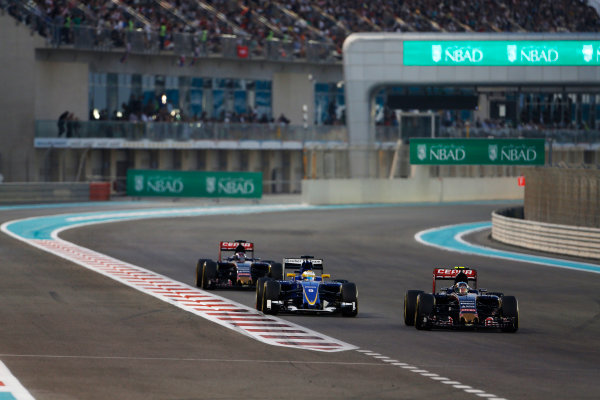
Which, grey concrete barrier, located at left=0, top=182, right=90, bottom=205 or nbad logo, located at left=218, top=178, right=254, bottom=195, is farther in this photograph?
nbad logo, located at left=218, top=178, right=254, bottom=195

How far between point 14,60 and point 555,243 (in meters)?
33.4

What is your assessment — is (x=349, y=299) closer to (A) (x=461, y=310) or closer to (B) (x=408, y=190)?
(A) (x=461, y=310)

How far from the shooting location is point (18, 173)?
186 feet

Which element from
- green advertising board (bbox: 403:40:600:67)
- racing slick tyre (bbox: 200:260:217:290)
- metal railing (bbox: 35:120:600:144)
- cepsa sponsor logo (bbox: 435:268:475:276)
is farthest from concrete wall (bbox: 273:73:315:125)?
cepsa sponsor logo (bbox: 435:268:475:276)

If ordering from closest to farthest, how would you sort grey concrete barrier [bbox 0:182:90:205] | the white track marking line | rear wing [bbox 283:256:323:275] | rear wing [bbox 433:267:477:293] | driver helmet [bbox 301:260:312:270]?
1. the white track marking line
2. rear wing [bbox 433:267:477:293]
3. driver helmet [bbox 301:260:312:270]
4. rear wing [bbox 283:256:323:275]
5. grey concrete barrier [bbox 0:182:90:205]

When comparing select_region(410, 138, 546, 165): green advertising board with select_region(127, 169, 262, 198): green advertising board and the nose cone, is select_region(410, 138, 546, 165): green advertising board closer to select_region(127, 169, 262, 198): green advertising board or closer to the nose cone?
select_region(127, 169, 262, 198): green advertising board

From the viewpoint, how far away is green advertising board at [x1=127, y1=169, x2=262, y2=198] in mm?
54312

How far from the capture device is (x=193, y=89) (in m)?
65.2

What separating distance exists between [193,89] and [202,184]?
1209 cm

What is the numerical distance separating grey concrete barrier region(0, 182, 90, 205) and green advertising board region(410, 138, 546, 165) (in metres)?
14.2

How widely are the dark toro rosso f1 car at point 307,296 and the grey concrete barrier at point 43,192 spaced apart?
35.1m

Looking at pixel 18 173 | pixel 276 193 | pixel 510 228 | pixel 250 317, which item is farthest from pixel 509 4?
pixel 250 317

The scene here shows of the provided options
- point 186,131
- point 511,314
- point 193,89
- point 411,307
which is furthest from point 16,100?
point 511,314

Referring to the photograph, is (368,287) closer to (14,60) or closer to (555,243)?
(555,243)
